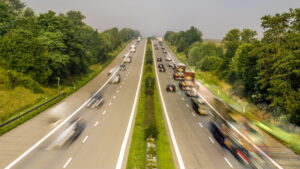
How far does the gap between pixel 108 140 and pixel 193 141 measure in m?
8.20

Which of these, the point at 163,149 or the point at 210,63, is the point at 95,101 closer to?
the point at 163,149

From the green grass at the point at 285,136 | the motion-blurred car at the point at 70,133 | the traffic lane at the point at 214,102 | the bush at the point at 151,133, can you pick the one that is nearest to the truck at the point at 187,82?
the traffic lane at the point at 214,102

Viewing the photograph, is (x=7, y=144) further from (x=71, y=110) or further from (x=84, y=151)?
(x=71, y=110)

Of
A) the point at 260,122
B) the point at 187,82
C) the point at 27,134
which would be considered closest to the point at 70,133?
the point at 27,134

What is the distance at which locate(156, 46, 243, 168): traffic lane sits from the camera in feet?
69.2

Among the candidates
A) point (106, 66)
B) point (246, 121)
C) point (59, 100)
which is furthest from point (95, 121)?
point (106, 66)

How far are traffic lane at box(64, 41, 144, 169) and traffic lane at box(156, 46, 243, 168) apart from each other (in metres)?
5.81

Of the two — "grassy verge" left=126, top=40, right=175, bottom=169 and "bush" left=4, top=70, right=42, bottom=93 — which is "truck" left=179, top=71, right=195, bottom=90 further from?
"bush" left=4, top=70, right=42, bottom=93

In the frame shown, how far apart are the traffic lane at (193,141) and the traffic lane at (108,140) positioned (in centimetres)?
581

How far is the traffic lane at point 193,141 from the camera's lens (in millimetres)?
21078

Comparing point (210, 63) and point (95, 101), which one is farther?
point (210, 63)

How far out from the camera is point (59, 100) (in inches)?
1533

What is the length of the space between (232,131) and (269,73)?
10.9 meters

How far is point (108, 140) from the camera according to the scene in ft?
81.3
